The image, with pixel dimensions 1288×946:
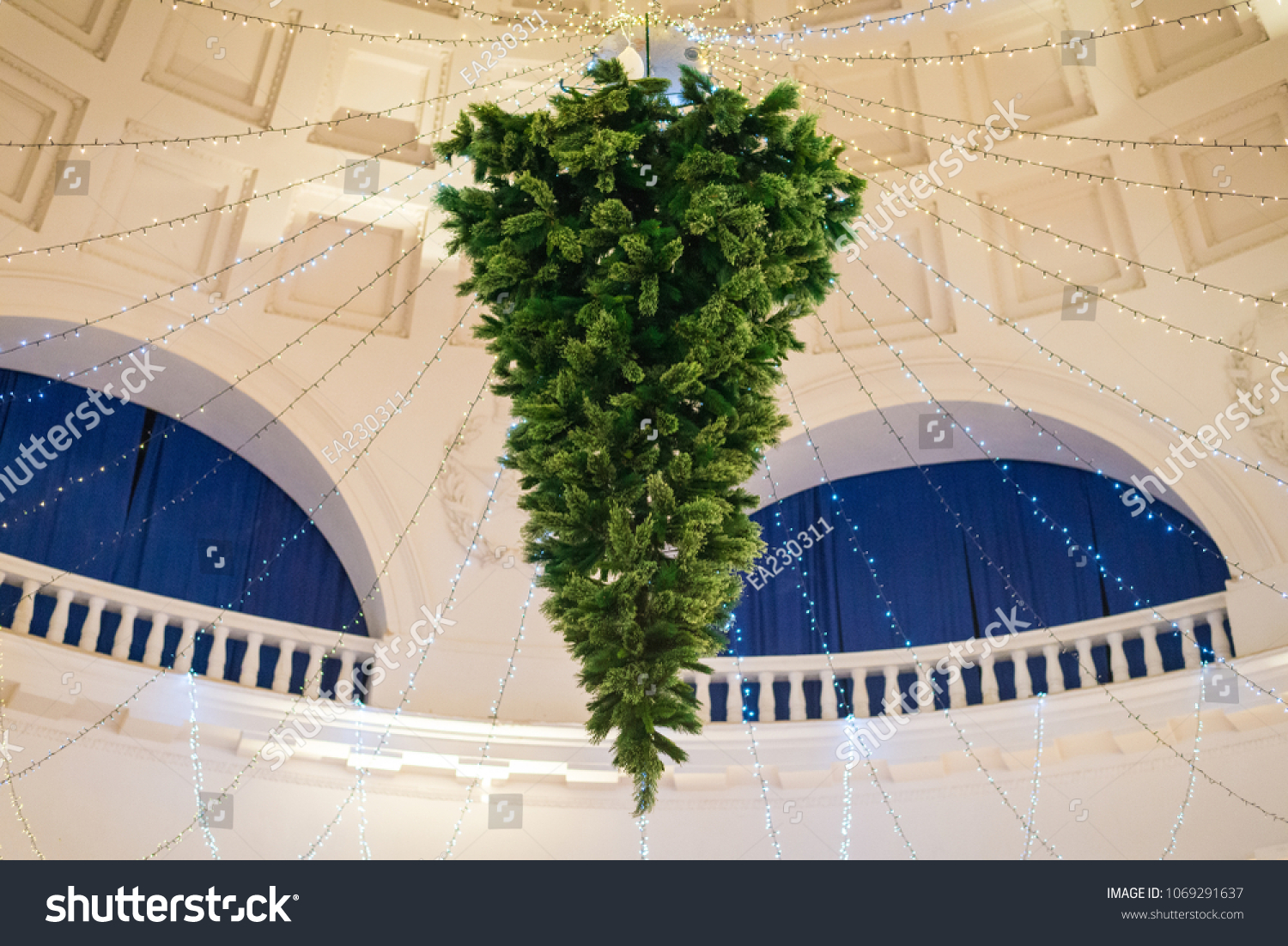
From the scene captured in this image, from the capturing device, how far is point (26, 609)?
7.76 m

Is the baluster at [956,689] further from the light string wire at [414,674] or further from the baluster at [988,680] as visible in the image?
the light string wire at [414,674]

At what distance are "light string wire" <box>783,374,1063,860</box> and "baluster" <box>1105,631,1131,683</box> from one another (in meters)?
1.08

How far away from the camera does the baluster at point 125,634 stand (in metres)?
7.89

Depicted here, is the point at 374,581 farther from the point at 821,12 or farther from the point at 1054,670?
the point at 821,12

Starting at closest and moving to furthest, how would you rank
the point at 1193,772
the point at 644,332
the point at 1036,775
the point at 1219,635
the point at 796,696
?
the point at 644,332, the point at 1193,772, the point at 1036,775, the point at 1219,635, the point at 796,696

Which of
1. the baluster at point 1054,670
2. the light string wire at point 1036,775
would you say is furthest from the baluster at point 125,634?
the baluster at point 1054,670

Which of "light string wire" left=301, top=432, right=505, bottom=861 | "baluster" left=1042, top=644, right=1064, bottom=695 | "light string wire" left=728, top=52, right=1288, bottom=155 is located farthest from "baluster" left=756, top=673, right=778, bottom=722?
"light string wire" left=728, top=52, right=1288, bottom=155

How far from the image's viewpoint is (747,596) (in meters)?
9.81

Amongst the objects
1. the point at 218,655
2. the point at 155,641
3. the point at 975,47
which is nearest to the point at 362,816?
the point at 218,655

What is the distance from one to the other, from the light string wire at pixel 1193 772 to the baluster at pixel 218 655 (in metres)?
6.20

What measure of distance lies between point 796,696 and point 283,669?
3.64m

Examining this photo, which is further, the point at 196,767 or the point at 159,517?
the point at 159,517
